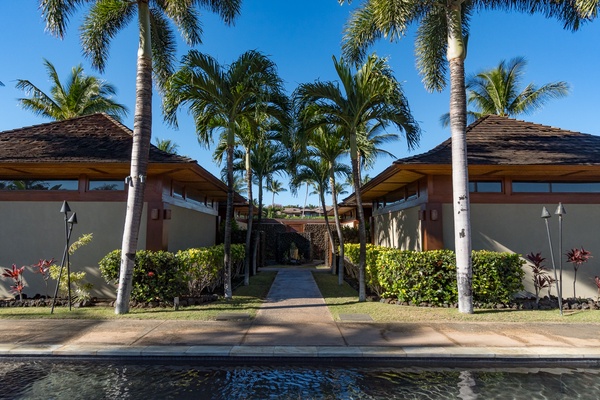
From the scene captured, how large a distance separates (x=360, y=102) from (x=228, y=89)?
3.65 m

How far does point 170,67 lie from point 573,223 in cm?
1316

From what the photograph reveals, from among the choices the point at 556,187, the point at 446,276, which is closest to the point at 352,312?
the point at 446,276

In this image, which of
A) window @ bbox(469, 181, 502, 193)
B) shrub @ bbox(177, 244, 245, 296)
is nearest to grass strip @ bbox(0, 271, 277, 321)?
shrub @ bbox(177, 244, 245, 296)

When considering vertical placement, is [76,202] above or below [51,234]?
above

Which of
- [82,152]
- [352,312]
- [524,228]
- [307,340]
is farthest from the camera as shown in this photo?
[524,228]

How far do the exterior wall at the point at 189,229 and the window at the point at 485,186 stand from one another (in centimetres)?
894

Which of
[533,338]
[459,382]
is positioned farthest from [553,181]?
[459,382]

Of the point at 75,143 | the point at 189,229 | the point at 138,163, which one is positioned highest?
the point at 75,143

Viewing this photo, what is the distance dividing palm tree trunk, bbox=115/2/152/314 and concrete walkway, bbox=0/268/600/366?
100 cm

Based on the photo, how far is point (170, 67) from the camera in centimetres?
1205

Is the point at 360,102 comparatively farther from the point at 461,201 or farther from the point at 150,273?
the point at 150,273

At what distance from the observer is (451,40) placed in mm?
9281

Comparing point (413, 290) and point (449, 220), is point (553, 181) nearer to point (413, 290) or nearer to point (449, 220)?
point (449, 220)

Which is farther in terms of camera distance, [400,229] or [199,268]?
[400,229]
